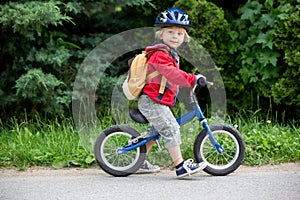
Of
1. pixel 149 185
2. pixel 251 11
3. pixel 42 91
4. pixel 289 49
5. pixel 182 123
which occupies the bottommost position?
pixel 149 185

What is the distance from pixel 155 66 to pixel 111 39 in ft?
9.18

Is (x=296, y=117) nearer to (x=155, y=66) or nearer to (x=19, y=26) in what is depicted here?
(x=155, y=66)

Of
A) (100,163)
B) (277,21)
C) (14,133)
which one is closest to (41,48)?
(14,133)

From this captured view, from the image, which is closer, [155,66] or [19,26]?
[155,66]

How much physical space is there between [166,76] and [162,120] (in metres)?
0.39

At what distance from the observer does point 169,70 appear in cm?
445

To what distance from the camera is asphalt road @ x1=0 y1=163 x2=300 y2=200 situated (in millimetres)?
4133

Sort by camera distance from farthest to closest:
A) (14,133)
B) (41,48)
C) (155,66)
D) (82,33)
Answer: (82,33)
(41,48)
(14,133)
(155,66)

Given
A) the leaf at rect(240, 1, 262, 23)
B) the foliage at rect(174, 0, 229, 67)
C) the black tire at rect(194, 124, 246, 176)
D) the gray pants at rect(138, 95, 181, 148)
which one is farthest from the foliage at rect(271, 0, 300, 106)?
the gray pants at rect(138, 95, 181, 148)

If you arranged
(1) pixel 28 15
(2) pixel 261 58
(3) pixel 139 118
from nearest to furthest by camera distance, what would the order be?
(3) pixel 139 118 → (1) pixel 28 15 → (2) pixel 261 58

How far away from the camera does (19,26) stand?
6.16m

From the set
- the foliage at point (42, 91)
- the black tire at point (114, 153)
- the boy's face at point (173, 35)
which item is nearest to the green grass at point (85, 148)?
the black tire at point (114, 153)

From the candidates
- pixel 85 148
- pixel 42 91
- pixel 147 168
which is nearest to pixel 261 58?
pixel 147 168

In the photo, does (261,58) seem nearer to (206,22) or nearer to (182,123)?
(206,22)
